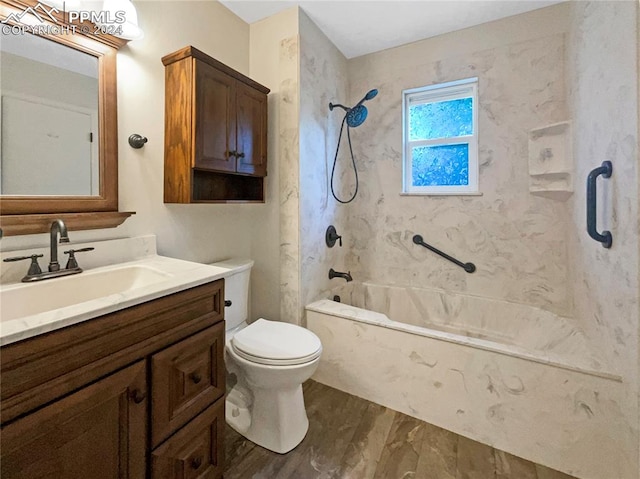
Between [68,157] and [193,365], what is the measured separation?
3.18 feet

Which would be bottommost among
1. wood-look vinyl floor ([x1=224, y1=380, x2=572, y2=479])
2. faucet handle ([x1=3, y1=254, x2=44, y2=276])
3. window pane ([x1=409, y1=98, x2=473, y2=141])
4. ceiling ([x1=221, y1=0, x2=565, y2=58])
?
wood-look vinyl floor ([x1=224, y1=380, x2=572, y2=479])

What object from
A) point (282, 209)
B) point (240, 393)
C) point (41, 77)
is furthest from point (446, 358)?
point (41, 77)

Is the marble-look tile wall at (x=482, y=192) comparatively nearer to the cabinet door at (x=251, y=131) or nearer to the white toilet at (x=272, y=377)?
the cabinet door at (x=251, y=131)

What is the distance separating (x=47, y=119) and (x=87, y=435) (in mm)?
1119

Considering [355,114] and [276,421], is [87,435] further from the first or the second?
[355,114]

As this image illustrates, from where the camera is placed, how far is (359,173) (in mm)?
2684

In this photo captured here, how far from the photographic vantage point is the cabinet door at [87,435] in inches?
27.2

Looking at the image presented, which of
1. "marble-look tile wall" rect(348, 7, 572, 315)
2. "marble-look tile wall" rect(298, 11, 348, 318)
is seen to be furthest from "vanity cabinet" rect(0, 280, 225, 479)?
"marble-look tile wall" rect(348, 7, 572, 315)

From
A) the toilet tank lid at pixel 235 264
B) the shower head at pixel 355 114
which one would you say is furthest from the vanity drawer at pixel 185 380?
the shower head at pixel 355 114

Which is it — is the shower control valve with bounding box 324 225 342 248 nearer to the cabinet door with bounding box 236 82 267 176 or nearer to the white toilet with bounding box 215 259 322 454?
the cabinet door with bounding box 236 82 267 176

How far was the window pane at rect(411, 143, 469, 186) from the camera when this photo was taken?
92.9 inches

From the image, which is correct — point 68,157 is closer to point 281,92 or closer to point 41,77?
point 41,77

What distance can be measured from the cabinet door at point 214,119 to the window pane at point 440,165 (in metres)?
1.51

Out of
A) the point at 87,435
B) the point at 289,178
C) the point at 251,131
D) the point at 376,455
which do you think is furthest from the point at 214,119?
the point at 376,455
